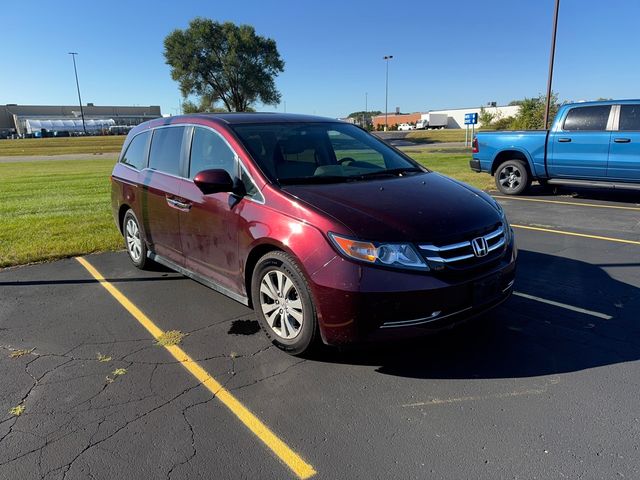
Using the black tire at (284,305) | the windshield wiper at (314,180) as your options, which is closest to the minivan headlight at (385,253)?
the black tire at (284,305)

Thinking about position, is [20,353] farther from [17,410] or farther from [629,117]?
[629,117]

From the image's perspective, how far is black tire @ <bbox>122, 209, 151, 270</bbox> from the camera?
5.58m

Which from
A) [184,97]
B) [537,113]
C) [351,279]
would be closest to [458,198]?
[351,279]

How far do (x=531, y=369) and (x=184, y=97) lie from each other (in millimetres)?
55390

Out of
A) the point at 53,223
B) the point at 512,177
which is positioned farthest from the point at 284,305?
the point at 512,177

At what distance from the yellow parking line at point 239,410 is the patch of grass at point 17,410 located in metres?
1.00

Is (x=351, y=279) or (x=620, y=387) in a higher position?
(x=351, y=279)

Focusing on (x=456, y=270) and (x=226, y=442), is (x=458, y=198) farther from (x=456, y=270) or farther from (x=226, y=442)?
(x=226, y=442)

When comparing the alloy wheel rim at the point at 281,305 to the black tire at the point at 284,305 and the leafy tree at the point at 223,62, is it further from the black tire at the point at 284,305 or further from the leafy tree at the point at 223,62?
the leafy tree at the point at 223,62

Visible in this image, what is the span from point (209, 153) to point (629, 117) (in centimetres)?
850

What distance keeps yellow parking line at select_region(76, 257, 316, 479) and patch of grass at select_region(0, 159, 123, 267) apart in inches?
112

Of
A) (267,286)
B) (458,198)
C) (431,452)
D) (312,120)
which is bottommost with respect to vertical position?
(431,452)

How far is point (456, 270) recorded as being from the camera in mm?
3182

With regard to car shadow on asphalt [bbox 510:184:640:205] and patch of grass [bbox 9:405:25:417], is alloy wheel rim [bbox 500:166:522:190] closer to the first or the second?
car shadow on asphalt [bbox 510:184:640:205]
